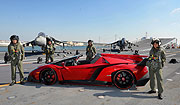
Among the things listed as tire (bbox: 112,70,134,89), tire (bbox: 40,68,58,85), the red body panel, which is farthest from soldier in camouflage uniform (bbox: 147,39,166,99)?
tire (bbox: 40,68,58,85)

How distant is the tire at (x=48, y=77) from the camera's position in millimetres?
4435

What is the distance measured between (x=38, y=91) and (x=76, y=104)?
1643mm

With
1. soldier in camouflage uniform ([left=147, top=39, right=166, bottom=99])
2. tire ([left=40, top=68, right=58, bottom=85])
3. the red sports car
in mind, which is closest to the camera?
soldier in camouflage uniform ([left=147, top=39, right=166, bottom=99])

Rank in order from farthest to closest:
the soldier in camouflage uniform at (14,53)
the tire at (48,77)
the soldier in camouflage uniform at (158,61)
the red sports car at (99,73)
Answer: the soldier in camouflage uniform at (14,53), the tire at (48,77), the red sports car at (99,73), the soldier in camouflage uniform at (158,61)

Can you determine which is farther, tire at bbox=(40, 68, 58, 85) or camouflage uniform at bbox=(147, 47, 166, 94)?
tire at bbox=(40, 68, 58, 85)

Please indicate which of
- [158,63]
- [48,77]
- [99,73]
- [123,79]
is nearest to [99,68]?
[99,73]

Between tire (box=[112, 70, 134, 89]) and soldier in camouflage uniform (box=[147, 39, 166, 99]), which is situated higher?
soldier in camouflage uniform (box=[147, 39, 166, 99])

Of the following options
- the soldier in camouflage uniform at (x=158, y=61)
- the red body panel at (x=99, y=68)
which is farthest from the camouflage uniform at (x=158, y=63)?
the red body panel at (x=99, y=68)

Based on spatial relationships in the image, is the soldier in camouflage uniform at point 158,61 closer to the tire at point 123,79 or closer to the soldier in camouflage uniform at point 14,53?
the tire at point 123,79

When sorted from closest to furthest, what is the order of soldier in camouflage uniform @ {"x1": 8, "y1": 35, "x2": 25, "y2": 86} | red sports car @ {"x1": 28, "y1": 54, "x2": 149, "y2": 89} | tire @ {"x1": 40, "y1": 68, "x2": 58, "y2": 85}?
red sports car @ {"x1": 28, "y1": 54, "x2": 149, "y2": 89}, tire @ {"x1": 40, "y1": 68, "x2": 58, "y2": 85}, soldier in camouflage uniform @ {"x1": 8, "y1": 35, "x2": 25, "y2": 86}

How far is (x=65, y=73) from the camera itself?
14.1 ft

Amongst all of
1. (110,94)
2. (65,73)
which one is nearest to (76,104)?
(110,94)

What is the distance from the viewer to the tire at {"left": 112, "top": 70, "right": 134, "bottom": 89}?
13.1 feet

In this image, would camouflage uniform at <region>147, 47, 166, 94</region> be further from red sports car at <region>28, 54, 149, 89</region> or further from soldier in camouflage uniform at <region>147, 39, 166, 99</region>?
red sports car at <region>28, 54, 149, 89</region>
